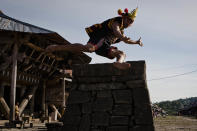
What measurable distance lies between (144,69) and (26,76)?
37.2 ft

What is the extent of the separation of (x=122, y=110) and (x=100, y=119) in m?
0.47

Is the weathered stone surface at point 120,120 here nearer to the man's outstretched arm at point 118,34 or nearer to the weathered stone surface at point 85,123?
the weathered stone surface at point 85,123

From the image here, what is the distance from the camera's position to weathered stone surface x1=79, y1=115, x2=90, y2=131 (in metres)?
5.11

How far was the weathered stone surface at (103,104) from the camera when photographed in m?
5.16

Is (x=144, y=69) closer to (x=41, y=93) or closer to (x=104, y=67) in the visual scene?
(x=104, y=67)

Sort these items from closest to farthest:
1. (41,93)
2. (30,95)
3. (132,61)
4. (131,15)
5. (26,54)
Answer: (131,15) → (132,61) → (26,54) → (30,95) → (41,93)

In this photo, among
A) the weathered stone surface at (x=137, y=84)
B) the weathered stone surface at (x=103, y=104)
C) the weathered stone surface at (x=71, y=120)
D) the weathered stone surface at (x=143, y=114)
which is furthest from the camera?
the weathered stone surface at (x=71, y=120)

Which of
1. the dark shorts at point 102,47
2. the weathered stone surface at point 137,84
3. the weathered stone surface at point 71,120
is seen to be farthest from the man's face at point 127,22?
the weathered stone surface at point 71,120

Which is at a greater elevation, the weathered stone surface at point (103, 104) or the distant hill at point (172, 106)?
the weathered stone surface at point (103, 104)

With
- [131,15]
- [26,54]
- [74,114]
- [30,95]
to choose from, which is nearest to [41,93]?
[30,95]

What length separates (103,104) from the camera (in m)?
5.19

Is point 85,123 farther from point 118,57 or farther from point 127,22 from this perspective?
point 127,22

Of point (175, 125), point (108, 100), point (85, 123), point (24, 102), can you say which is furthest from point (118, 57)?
point (24, 102)

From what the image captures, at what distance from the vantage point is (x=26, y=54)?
1427cm
